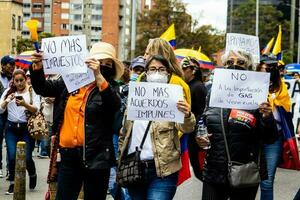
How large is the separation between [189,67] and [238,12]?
5543cm

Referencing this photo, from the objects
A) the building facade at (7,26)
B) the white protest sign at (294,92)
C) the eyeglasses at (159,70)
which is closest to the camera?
the eyeglasses at (159,70)

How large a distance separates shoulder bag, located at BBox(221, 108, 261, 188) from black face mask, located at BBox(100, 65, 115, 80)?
0.98 metres

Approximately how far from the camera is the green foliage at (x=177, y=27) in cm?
6375

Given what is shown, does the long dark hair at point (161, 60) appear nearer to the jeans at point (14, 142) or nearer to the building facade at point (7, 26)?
the jeans at point (14, 142)

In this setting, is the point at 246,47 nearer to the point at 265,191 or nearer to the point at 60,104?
the point at 265,191

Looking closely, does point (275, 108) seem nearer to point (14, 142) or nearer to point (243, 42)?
point (243, 42)

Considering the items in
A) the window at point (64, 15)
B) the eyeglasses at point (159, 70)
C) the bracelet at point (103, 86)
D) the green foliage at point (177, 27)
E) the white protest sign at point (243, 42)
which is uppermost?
the window at point (64, 15)

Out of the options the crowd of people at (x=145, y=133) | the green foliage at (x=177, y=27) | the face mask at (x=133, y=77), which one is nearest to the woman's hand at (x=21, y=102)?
the face mask at (x=133, y=77)

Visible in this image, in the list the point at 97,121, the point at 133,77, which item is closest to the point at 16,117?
the point at 133,77

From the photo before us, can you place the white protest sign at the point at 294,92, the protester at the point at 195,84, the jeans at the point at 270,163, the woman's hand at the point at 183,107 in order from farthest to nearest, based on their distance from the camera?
the white protest sign at the point at 294,92
the protester at the point at 195,84
the jeans at the point at 270,163
the woman's hand at the point at 183,107

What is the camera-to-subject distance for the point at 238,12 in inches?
2520

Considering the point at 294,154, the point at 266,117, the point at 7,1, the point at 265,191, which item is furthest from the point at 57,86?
the point at 7,1

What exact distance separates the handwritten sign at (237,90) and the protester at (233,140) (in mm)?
85

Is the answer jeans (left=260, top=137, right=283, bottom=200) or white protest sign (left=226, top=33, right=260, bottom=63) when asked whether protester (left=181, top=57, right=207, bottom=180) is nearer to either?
white protest sign (left=226, top=33, right=260, bottom=63)
